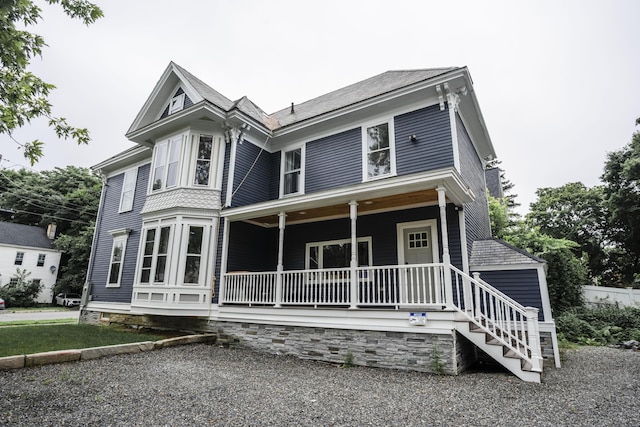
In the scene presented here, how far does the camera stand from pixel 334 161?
32.1ft

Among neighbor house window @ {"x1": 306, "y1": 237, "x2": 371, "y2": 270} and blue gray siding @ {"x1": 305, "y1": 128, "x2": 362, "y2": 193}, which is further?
blue gray siding @ {"x1": 305, "y1": 128, "x2": 362, "y2": 193}

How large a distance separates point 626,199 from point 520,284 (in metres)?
16.9

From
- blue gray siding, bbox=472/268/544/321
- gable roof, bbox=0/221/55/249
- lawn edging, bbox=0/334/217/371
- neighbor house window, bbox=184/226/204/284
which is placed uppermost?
gable roof, bbox=0/221/55/249

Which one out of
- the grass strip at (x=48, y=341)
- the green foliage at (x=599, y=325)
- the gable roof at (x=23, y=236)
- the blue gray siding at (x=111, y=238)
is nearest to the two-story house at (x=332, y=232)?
the blue gray siding at (x=111, y=238)

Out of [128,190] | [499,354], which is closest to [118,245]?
[128,190]

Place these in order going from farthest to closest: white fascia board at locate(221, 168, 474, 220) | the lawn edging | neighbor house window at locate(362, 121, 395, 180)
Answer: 1. neighbor house window at locate(362, 121, 395, 180)
2. white fascia board at locate(221, 168, 474, 220)
3. the lawn edging

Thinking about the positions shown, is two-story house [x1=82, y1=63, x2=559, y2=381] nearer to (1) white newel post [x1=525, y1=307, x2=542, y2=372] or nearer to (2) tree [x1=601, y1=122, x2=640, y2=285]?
(1) white newel post [x1=525, y1=307, x2=542, y2=372]

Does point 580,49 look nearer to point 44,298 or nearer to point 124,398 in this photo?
point 124,398

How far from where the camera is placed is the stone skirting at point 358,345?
5.71 meters

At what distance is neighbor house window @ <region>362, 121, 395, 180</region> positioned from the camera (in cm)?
894

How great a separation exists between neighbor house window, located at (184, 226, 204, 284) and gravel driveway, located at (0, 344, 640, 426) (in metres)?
2.70

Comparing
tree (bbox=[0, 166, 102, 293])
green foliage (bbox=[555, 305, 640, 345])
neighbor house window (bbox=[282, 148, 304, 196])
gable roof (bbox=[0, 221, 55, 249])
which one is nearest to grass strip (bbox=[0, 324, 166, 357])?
neighbor house window (bbox=[282, 148, 304, 196])

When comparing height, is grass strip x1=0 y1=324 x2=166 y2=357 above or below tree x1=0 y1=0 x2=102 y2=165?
below

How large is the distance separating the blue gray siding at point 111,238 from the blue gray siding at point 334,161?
647 centimetres
